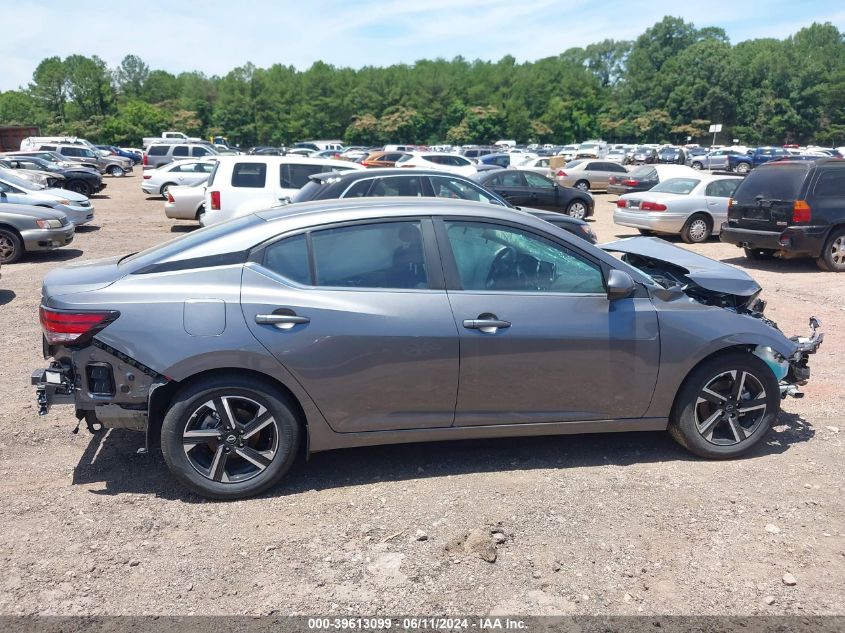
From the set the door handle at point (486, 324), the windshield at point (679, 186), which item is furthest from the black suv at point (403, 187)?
the door handle at point (486, 324)

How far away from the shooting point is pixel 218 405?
13.0 ft

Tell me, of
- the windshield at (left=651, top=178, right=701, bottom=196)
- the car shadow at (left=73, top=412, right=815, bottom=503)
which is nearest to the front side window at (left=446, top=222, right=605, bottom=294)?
the car shadow at (left=73, top=412, right=815, bottom=503)

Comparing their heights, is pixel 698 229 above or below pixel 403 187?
below

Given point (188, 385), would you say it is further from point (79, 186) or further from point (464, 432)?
point (79, 186)

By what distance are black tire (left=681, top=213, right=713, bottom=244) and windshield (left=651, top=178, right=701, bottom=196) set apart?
23.7 inches

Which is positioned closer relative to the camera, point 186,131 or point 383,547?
point 383,547

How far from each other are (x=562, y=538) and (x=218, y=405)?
200cm

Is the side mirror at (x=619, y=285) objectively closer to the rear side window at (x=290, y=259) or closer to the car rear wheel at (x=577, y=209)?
the rear side window at (x=290, y=259)

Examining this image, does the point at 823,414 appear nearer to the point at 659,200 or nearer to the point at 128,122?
the point at 659,200

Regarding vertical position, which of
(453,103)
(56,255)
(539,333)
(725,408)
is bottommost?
(56,255)

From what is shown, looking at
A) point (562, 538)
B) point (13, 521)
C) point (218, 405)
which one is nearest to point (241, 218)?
point (218, 405)

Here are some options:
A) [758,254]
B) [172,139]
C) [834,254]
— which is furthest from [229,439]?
[172,139]

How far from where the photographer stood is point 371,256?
13.9 feet

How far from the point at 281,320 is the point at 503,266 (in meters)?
1.37
